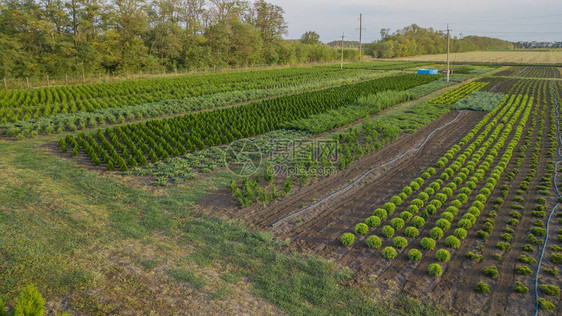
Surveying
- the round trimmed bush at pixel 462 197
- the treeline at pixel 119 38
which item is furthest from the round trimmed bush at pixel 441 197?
the treeline at pixel 119 38

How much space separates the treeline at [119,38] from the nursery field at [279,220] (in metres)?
27.4

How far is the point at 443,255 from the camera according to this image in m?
Answer: 8.05

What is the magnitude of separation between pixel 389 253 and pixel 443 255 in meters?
1.21

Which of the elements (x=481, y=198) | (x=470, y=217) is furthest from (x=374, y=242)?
(x=481, y=198)

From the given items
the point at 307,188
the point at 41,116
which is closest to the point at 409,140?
the point at 307,188

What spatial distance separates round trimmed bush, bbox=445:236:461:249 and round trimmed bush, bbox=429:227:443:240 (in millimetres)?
255

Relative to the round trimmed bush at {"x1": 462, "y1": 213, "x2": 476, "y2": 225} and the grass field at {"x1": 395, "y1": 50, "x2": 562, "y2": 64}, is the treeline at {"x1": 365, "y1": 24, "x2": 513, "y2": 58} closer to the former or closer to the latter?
the grass field at {"x1": 395, "y1": 50, "x2": 562, "y2": 64}

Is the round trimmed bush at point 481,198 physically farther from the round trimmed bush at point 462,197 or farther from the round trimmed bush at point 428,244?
the round trimmed bush at point 428,244

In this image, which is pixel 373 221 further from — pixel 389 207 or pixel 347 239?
pixel 347 239

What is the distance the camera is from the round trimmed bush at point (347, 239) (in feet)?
28.8

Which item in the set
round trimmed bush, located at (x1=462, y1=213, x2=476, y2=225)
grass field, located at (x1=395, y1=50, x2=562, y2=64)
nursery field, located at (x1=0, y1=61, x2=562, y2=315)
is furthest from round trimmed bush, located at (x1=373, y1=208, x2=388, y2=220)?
grass field, located at (x1=395, y1=50, x2=562, y2=64)

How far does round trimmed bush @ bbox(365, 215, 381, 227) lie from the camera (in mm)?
9570

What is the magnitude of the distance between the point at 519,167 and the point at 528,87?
31.4m

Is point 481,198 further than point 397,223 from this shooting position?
Yes
